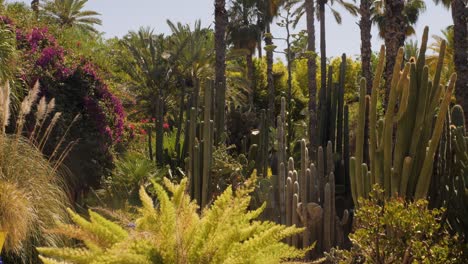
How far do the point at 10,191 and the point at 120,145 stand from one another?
7180 mm

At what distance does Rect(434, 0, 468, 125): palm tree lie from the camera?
10578mm

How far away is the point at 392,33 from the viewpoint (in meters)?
8.98

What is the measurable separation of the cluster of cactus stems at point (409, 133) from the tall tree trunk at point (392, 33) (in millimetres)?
2373

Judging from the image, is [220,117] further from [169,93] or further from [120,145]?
[169,93]

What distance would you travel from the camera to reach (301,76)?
38.5 metres

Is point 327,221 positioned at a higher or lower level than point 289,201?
lower

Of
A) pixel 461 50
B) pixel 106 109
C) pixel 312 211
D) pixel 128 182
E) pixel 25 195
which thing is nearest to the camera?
pixel 25 195

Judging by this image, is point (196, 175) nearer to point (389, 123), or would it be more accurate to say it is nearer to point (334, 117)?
point (334, 117)

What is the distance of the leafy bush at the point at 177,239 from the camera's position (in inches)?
126

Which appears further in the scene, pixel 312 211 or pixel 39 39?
pixel 39 39

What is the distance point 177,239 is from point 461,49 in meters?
8.86

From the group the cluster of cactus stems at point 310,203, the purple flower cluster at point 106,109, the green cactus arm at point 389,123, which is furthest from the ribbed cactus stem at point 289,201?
the purple flower cluster at point 106,109

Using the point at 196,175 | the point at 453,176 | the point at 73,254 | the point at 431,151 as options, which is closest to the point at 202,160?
the point at 196,175

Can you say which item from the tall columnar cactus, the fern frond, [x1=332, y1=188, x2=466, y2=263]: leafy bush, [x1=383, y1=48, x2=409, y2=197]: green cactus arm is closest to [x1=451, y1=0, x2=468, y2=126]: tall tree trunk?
the tall columnar cactus
